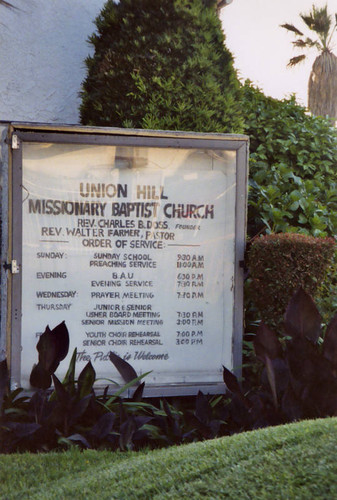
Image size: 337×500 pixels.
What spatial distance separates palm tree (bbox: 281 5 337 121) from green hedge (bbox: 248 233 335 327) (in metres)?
22.1

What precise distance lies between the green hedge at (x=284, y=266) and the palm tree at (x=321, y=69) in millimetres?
22081

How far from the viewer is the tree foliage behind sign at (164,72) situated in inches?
198

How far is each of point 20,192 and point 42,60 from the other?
282cm

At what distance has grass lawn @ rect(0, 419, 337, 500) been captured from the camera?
2.23 metres

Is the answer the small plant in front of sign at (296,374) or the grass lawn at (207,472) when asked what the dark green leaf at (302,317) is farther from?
the grass lawn at (207,472)

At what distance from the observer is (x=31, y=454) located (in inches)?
134

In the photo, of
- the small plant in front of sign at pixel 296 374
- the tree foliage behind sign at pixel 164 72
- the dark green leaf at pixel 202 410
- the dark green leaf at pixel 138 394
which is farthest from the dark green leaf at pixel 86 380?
the tree foliage behind sign at pixel 164 72

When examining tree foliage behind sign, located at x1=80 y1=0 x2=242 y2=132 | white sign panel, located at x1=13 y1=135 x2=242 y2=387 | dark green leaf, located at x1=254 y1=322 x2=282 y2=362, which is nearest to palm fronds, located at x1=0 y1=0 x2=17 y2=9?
tree foliage behind sign, located at x1=80 y1=0 x2=242 y2=132

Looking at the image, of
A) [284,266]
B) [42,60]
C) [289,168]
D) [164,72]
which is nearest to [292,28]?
[289,168]

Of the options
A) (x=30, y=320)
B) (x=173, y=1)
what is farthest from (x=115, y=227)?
(x=173, y=1)

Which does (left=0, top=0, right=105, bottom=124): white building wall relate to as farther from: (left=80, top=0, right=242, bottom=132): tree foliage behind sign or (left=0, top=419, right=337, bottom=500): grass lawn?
(left=0, top=419, right=337, bottom=500): grass lawn

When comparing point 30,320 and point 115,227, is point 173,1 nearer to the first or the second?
point 115,227

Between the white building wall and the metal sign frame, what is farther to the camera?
the white building wall

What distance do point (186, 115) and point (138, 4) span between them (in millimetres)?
1240
